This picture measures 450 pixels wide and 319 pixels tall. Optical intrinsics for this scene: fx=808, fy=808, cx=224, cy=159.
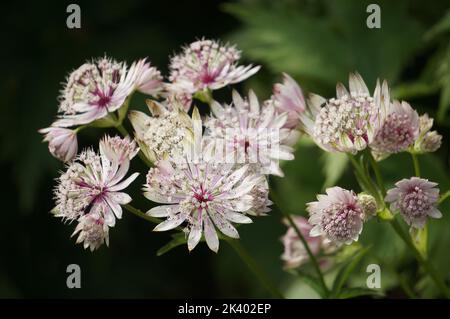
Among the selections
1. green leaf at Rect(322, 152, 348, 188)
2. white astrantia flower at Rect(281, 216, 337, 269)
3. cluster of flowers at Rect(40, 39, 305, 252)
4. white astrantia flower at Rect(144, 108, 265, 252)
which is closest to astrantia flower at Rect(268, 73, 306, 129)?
cluster of flowers at Rect(40, 39, 305, 252)

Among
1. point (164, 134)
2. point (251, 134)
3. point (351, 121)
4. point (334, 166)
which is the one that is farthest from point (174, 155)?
point (334, 166)

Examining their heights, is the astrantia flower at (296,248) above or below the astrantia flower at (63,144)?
below

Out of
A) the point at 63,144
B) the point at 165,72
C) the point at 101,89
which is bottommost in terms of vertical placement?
the point at 63,144

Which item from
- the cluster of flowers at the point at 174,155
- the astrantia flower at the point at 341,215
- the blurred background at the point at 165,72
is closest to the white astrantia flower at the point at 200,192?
the cluster of flowers at the point at 174,155

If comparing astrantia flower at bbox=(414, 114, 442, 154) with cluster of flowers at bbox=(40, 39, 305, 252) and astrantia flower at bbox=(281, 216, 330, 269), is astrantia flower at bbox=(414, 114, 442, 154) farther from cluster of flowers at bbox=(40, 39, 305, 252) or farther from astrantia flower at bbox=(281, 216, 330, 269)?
astrantia flower at bbox=(281, 216, 330, 269)

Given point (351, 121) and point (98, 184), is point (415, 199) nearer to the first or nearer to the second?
point (351, 121)

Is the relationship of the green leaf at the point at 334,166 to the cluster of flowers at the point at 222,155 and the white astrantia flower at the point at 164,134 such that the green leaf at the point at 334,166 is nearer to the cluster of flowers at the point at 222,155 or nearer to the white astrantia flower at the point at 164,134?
the cluster of flowers at the point at 222,155
